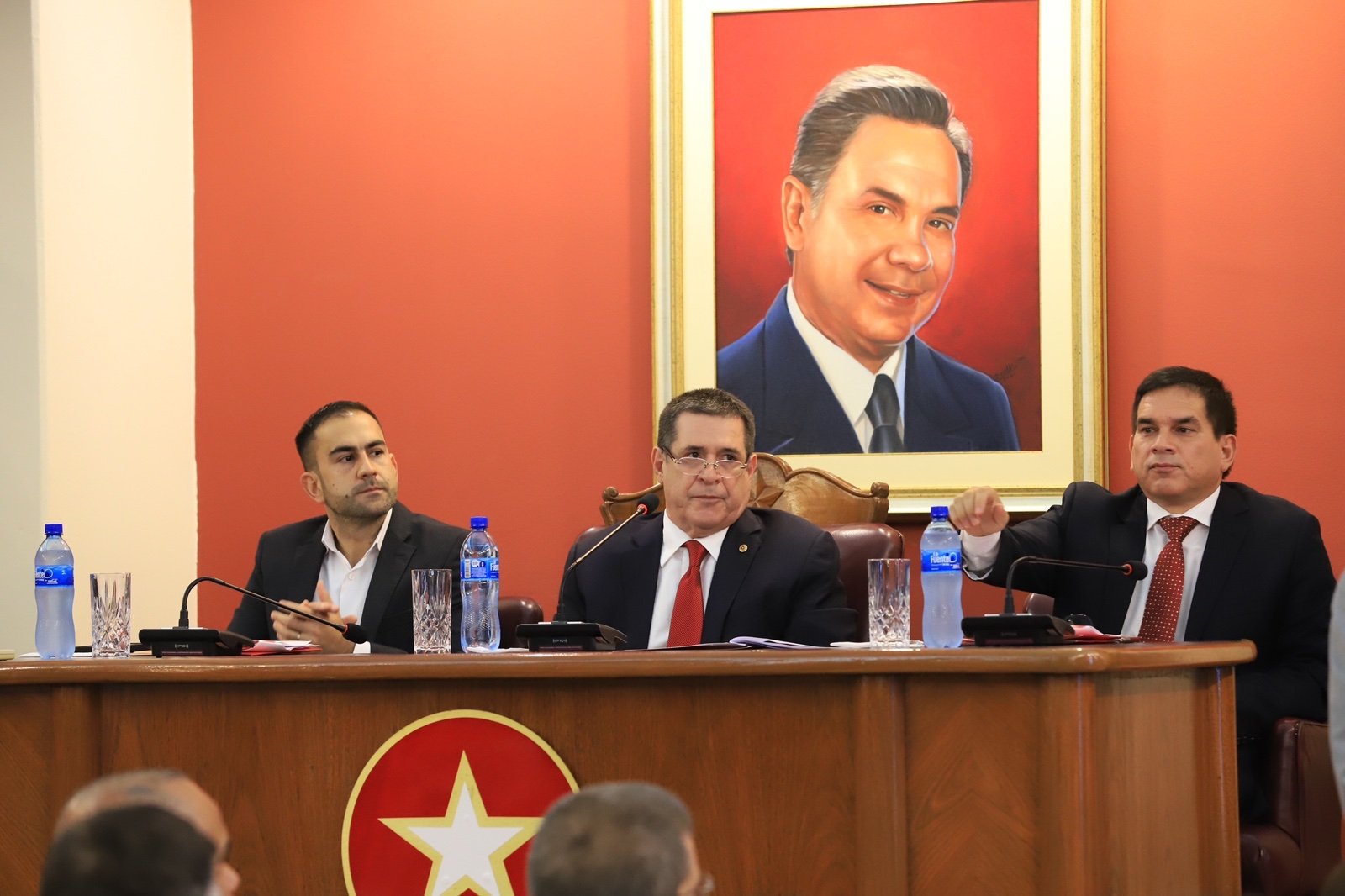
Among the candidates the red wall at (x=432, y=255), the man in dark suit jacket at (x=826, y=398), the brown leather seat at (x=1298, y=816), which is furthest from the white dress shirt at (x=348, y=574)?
the brown leather seat at (x=1298, y=816)

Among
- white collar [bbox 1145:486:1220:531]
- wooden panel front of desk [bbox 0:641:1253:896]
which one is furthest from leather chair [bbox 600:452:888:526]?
wooden panel front of desk [bbox 0:641:1253:896]

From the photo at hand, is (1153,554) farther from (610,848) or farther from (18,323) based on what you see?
(18,323)

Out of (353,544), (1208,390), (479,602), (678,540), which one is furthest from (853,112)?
(479,602)

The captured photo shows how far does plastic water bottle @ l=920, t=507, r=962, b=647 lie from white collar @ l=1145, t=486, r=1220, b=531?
0.81 meters

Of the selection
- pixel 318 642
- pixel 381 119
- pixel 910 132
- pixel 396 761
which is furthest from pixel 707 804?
pixel 381 119

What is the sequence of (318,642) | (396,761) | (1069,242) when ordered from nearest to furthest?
(396,761) → (318,642) → (1069,242)

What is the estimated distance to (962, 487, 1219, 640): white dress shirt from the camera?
3367mm

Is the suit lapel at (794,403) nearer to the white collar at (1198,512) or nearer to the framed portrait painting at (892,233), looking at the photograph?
the framed portrait painting at (892,233)

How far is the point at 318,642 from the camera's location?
10.0ft

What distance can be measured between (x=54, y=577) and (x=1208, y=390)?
263 cm

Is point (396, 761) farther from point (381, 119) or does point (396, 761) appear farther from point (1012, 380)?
point (381, 119)

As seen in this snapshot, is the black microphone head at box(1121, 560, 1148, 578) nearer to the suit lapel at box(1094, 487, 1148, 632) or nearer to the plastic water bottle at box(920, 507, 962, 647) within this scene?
the plastic water bottle at box(920, 507, 962, 647)

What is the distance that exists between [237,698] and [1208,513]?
2250 mm

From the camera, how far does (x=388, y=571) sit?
364 centimetres
